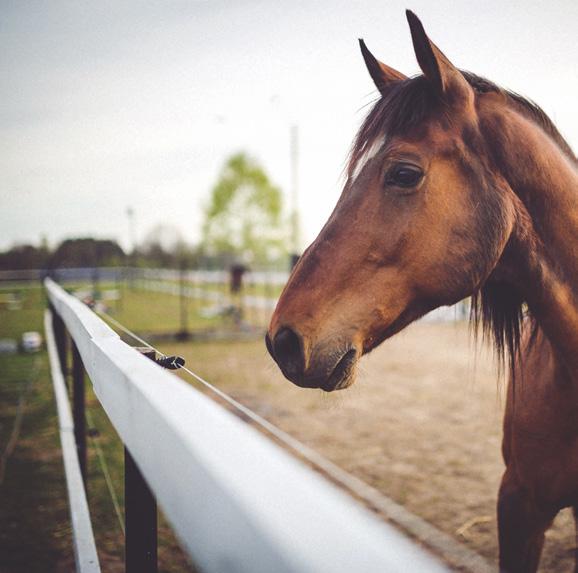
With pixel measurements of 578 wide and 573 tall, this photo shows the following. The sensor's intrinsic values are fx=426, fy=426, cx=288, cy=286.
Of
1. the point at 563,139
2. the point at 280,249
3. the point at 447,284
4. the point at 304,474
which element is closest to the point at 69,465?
the point at 447,284

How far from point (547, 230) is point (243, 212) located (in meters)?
32.1

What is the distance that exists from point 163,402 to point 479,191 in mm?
1360

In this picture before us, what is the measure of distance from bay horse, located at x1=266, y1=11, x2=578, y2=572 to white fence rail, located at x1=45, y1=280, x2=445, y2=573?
82cm

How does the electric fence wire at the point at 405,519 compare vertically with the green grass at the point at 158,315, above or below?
below

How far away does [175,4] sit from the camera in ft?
29.4

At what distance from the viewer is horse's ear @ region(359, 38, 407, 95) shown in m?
1.85

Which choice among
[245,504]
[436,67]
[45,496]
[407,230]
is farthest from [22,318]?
[245,504]

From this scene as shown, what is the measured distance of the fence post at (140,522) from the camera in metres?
0.97

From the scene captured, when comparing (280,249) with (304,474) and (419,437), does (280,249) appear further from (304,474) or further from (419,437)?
(304,474)

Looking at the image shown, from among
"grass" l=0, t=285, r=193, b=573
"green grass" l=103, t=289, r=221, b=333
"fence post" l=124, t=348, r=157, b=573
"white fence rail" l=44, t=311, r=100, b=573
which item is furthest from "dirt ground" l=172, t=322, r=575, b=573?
"green grass" l=103, t=289, r=221, b=333

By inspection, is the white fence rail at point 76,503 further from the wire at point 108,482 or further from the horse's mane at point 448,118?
the horse's mane at point 448,118

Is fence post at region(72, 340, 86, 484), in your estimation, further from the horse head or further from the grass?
the horse head

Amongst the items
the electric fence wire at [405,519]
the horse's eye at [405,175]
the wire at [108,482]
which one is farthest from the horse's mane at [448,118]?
the wire at [108,482]

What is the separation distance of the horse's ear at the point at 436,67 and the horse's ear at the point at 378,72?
34 centimetres
